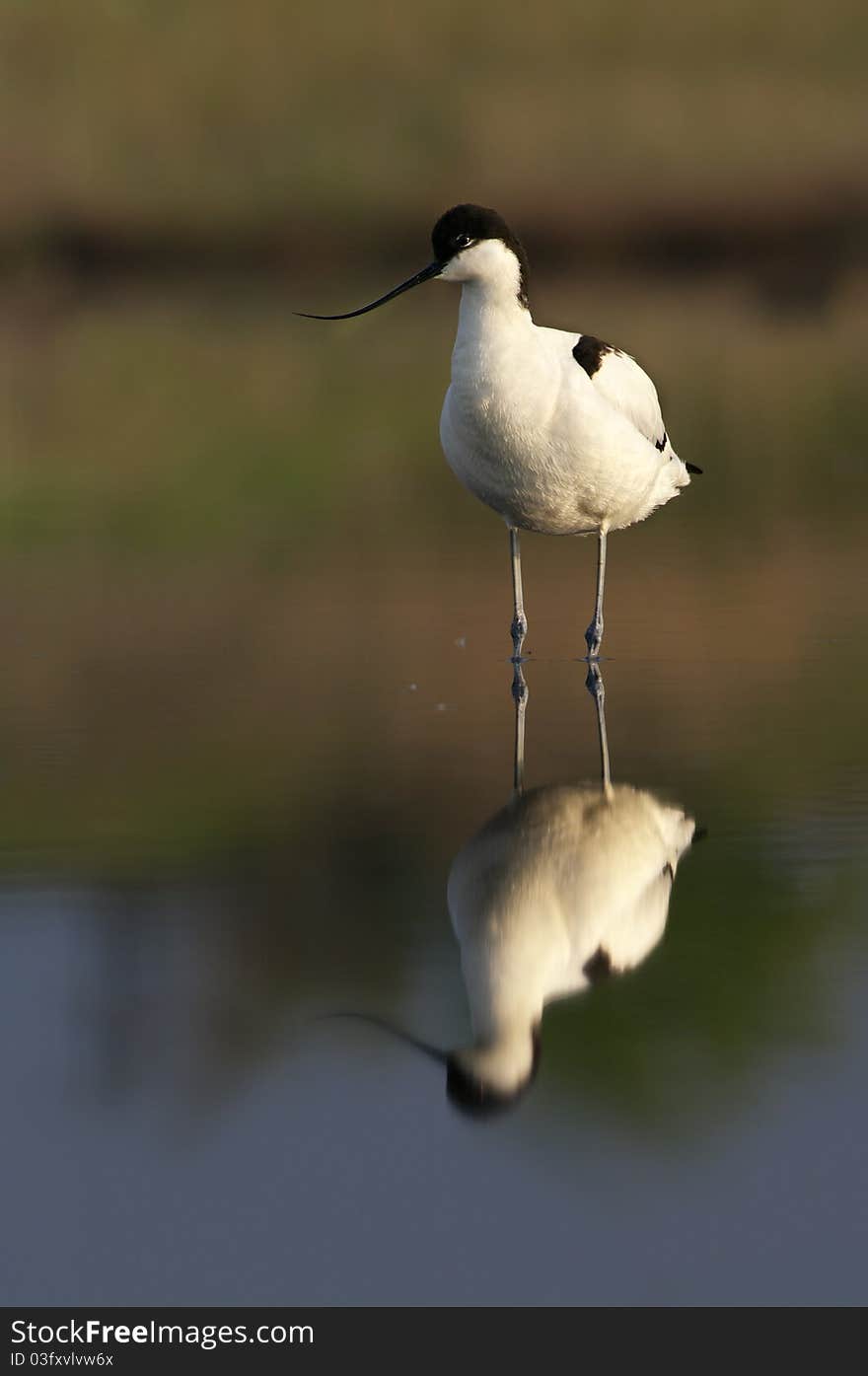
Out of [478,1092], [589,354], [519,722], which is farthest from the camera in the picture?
[589,354]

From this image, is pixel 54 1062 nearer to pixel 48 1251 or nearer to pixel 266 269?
pixel 48 1251

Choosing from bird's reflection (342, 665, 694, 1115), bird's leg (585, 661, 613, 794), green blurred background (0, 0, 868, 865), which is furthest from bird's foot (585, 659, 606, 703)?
bird's reflection (342, 665, 694, 1115)

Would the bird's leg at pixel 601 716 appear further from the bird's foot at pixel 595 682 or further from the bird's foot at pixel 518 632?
the bird's foot at pixel 518 632

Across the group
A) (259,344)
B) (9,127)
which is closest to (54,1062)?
(259,344)

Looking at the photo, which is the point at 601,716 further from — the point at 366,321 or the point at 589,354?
the point at 366,321

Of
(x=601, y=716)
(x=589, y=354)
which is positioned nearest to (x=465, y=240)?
(x=589, y=354)

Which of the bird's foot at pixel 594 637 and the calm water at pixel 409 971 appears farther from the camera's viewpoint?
the bird's foot at pixel 594 637

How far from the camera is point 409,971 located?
3.79 metres

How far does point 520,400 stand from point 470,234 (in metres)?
0.62

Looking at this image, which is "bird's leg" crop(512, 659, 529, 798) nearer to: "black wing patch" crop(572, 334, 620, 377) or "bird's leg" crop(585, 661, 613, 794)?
"bird's leg" crop(585, 661, 613, 794)

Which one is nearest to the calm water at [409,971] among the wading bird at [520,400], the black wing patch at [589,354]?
the wading bird at [520,400]

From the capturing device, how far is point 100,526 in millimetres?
11781

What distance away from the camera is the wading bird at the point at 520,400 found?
7164 mm

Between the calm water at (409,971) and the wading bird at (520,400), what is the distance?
0.60m
